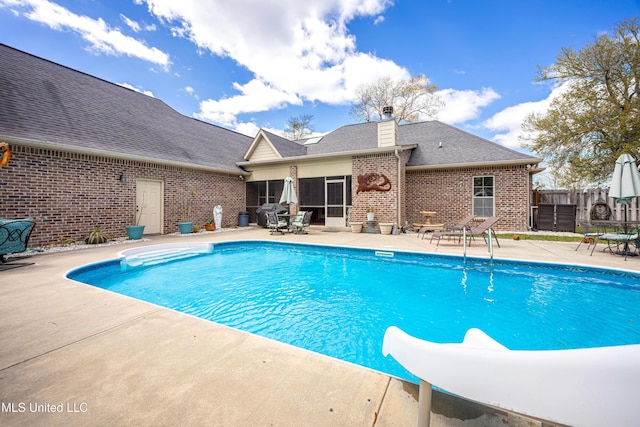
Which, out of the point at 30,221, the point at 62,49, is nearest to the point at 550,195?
the point at 30,221

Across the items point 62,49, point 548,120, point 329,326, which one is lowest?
point 329,326

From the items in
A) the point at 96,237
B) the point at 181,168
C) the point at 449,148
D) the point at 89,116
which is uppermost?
the point at 89,116

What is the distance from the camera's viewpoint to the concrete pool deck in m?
1.40

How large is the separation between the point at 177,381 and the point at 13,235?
609 centimetres

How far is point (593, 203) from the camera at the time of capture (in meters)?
12.0

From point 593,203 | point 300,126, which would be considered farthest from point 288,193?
point 300,126

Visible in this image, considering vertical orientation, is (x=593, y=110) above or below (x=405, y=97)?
below

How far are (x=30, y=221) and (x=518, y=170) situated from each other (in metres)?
14.6

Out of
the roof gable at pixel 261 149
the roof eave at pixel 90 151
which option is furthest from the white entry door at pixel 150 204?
the roof gable at pixel 261 149

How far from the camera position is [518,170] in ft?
32.9

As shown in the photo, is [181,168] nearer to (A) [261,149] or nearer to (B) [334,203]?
(A) [261,149]

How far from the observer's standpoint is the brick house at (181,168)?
735cm

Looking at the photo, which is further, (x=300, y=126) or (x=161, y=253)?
(x=300, y=126)

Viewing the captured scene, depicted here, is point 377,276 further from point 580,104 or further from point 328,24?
point 580,104
